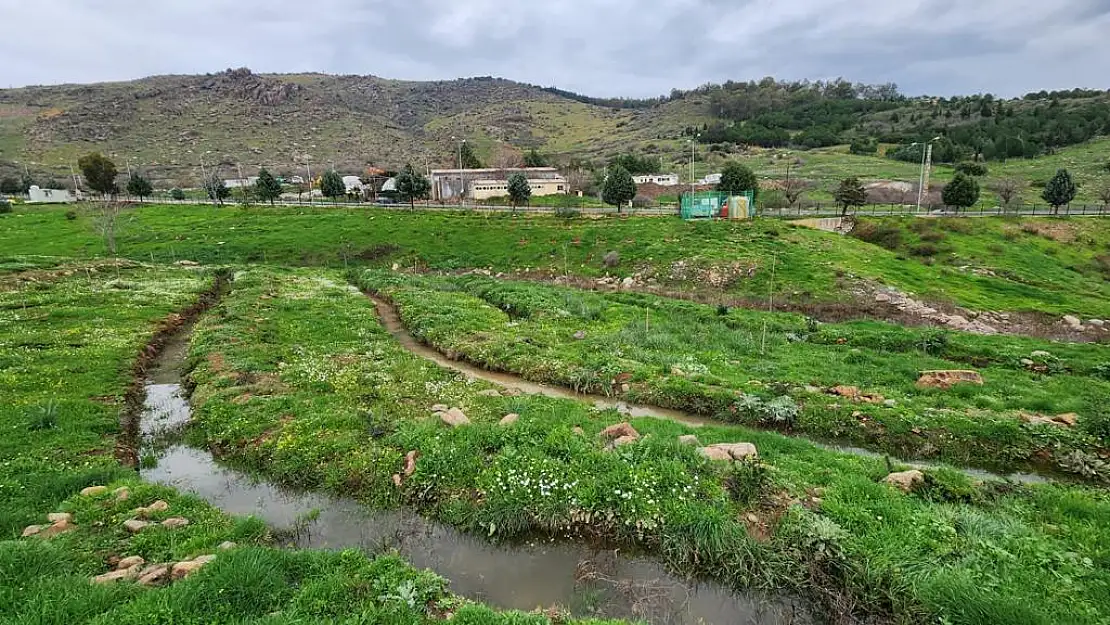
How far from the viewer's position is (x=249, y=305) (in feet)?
86.2

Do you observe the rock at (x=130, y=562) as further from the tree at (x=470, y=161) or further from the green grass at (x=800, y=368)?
the tree at (x=470, y=161)

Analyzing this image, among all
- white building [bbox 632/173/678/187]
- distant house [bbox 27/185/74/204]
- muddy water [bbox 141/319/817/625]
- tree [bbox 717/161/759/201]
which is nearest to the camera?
muddy water [bbox 141/319/817/625]

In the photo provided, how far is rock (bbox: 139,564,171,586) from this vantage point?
7387 mm

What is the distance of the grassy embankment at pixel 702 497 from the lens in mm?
7887

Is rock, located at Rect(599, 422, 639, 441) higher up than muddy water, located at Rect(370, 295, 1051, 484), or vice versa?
rock, located at Rect(599, 422, 639, 441)

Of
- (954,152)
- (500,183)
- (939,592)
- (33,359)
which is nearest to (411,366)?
(33,359)

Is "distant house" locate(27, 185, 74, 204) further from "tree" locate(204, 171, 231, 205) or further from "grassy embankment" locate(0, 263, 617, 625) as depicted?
"grassy embankment" locate(0, 263, 617, 625)

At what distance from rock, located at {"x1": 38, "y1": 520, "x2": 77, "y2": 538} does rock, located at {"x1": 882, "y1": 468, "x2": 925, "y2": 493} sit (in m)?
15.4

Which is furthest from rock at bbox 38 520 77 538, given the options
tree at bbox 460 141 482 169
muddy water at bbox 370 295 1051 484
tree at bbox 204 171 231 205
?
tree at bbox 460 141 482 169

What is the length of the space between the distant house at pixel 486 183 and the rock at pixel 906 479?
85.4 m

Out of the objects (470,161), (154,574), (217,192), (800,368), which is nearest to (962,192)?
(800,368)

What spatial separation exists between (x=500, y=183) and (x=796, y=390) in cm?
8507

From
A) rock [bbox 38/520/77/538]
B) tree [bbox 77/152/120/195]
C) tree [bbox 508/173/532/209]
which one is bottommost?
rock [bbox 38/520/77/538]

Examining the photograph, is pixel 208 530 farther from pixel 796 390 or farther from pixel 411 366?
pixel 796 390
